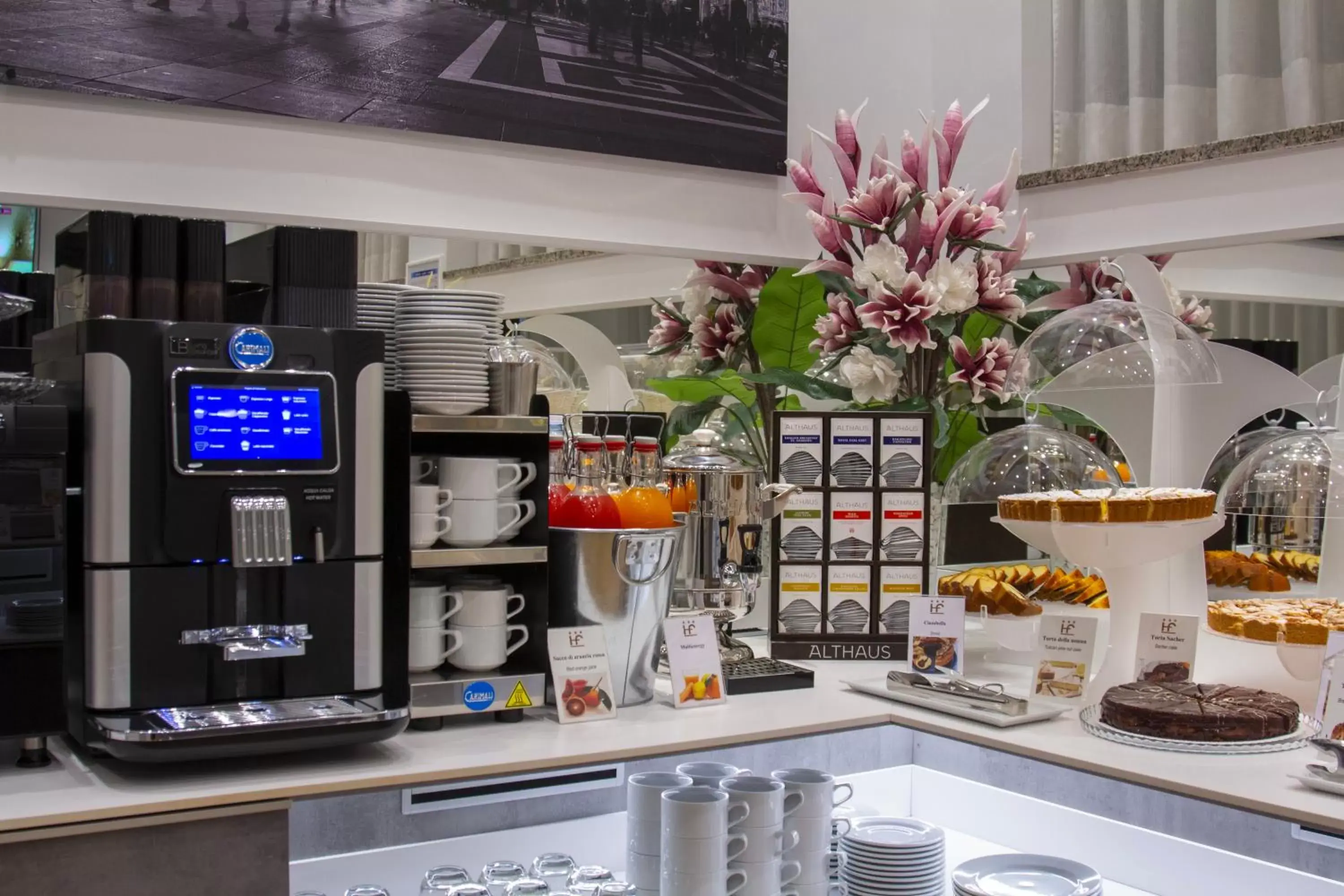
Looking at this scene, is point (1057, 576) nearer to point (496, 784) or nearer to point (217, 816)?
point (496, 784)

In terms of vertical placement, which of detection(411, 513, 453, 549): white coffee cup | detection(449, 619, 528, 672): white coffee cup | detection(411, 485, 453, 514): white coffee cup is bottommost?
detection(449, 619, 528, 672): white coffee cup

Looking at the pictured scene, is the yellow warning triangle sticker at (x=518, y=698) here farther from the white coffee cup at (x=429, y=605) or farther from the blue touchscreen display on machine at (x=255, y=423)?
the blue touchscreen display on machine at (x=255, y=423)

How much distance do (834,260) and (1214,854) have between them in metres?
1.45

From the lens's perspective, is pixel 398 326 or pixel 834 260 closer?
pixel 398 326

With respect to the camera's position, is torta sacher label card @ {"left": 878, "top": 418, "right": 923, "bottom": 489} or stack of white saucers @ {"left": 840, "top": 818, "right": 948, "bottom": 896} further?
torta sacher label card @ {"left": 878, "top": 418, "right": 923, "bottom": 489}

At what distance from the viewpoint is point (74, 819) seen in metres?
1.56

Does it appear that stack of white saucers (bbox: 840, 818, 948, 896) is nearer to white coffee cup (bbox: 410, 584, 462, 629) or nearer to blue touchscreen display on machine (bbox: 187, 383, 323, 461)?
white coffee cup (bbox: 410, 584, 462, 629)

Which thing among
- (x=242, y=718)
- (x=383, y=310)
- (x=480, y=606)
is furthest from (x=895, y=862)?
(x=383, y=310)

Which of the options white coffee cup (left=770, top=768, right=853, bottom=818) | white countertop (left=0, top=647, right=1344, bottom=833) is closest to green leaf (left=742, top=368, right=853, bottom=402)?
white countertop (left=0, top=647, right=1344, bottom=833)

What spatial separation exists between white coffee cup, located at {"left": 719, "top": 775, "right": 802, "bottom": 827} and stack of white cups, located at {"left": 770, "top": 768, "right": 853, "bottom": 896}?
0.04 feet

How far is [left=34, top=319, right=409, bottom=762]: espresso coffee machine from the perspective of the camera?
1.70 meters

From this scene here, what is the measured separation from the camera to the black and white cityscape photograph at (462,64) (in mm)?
2236

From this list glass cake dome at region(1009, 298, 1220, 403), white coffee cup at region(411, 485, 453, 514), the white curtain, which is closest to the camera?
white coffee cup at region(411, 485, 453, 514)

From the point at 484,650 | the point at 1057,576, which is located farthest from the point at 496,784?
the point at 1057,576
